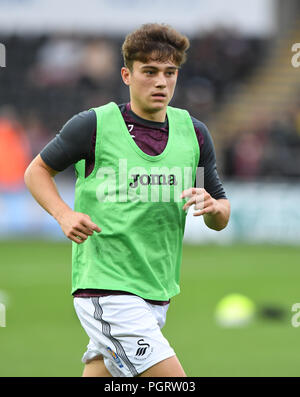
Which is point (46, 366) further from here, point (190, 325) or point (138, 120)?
point (138, 120)

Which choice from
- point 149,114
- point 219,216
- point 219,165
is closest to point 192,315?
point 219,216

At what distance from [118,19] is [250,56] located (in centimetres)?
416

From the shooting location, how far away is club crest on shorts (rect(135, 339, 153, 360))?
4.38 meters

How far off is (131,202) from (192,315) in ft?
19.3

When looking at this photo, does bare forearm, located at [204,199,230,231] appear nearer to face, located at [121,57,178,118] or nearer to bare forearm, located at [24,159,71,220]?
face, located at [121,57,178,118]

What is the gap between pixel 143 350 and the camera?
14.4ft

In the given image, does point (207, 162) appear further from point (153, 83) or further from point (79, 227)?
point (79, 227)

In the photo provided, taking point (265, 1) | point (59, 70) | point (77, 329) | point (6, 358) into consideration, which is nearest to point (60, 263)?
point (77, 329)

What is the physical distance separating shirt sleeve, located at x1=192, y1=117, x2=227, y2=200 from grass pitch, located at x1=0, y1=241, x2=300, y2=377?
9.04 feet

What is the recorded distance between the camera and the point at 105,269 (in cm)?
452

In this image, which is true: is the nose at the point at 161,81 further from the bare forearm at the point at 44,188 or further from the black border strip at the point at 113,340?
the black border strip at the point at 113,340

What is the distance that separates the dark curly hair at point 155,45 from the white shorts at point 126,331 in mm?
1241

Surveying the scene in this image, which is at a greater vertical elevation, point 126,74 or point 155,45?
point 155,45

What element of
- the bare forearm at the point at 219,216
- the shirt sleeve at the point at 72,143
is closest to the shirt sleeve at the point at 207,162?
the bare forearm at the point at 219,216
